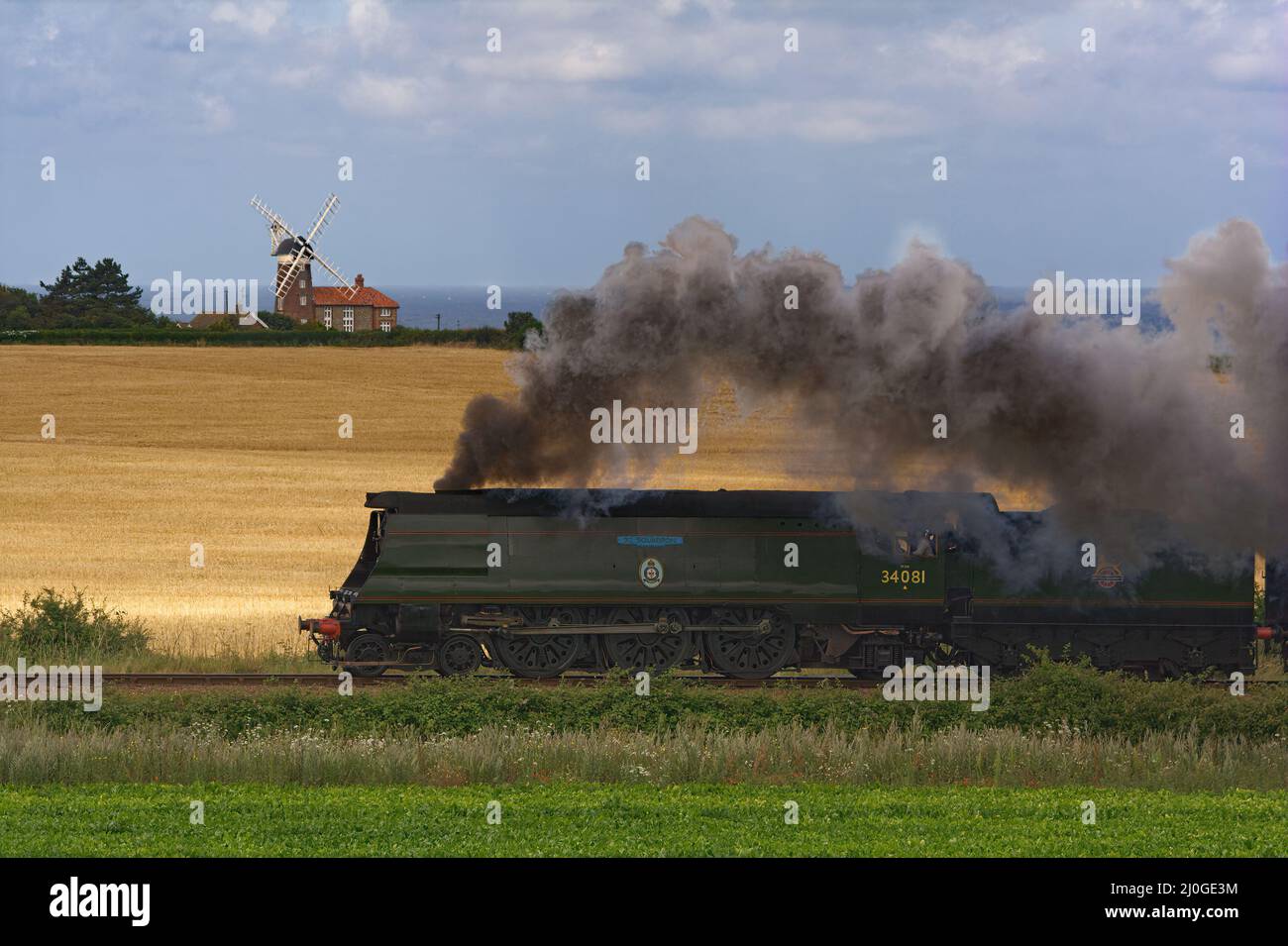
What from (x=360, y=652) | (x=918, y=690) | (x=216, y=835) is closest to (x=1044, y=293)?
(x=918, y=690)

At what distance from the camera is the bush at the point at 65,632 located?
25094mm

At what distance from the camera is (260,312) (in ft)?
340

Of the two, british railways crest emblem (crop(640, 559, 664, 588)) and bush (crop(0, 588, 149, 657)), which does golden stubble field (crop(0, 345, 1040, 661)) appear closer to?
bush (crop(0, 588, 149, 657))

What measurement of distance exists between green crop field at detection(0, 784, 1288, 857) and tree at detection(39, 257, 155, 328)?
86490 millimetres

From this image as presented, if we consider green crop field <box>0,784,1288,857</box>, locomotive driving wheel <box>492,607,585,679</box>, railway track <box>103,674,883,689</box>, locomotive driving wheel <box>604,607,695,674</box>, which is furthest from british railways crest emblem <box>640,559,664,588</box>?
green crop field <box>0,784,1288,857</box>

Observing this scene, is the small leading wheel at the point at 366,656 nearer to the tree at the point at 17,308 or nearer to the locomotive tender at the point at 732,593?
the locomotive tender at the point at 732,593

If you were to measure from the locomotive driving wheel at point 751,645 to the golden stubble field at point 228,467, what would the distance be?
12.0 ft

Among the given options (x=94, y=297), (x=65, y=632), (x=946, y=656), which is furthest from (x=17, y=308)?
(x=946, y=656)

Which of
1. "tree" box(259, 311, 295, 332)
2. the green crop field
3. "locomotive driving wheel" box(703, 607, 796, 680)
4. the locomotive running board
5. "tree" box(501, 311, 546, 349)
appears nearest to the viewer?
the green crop field

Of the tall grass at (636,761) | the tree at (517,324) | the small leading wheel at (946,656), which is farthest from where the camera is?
the tree at (517,324)

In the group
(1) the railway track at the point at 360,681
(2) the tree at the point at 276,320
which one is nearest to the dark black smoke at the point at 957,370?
(1) the railway track at the point at 360,681

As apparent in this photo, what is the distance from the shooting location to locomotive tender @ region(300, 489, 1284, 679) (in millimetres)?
23547

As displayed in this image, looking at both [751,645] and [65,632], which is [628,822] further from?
[65,632]

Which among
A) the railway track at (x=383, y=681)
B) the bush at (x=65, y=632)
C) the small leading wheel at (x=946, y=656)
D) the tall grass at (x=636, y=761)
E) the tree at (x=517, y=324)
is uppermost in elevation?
the tree at (x=517, y=324)
